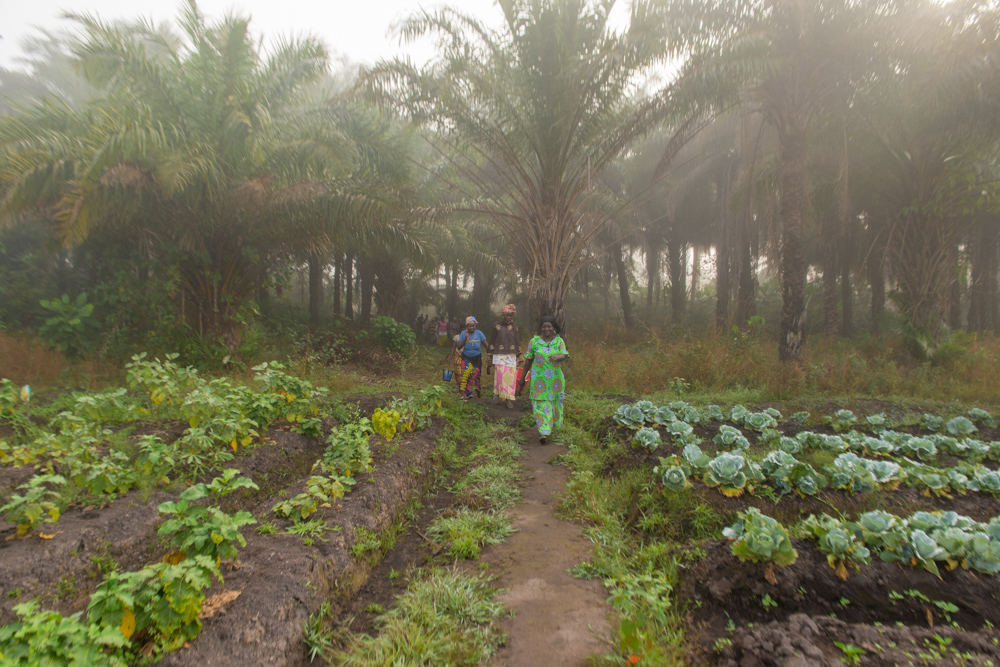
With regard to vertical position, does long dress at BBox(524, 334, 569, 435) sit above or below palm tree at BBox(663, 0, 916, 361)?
below

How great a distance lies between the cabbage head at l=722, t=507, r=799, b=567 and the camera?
7.73ft

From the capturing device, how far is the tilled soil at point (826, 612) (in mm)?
1883

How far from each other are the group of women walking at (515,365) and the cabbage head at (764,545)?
331 cm

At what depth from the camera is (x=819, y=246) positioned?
17.9 metres

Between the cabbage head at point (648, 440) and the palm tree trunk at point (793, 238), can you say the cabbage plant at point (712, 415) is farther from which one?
the palm tree trunk at point (793, 238)

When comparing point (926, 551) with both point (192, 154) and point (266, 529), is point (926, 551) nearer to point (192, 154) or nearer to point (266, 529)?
point (266, 529)

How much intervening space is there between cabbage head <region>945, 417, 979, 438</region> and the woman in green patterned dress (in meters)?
Answer: 3.97

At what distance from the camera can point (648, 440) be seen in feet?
14.5

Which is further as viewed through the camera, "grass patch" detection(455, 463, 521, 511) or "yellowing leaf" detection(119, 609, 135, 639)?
"grass patch" detection(455, 463, 521, 511)

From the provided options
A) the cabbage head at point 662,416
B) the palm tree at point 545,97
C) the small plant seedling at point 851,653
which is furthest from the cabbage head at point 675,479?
the palm tree at point 545,97

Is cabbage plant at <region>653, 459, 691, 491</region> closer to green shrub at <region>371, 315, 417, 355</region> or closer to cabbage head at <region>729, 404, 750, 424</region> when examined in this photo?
cabbage head at <region>729, 404, 750, 424</region>

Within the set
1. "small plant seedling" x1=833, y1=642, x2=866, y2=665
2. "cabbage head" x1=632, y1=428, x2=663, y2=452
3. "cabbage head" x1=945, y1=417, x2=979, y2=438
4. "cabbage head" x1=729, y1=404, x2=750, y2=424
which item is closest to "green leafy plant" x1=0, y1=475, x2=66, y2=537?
"small plant seedling" x1=833, y1=642, x2=866, y2=665

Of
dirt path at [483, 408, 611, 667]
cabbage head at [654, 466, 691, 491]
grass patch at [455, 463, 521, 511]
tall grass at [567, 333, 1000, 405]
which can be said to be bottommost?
dirt path at [483, 408, 611, 667]

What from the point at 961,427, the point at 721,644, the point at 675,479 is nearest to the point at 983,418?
the point at 961,427
